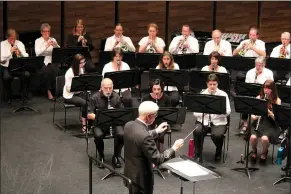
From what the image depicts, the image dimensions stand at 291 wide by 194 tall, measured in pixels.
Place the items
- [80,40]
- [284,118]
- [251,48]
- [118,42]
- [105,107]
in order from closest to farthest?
[284,118] < [105,107] < [251,48] < [118,42] < [80,40]

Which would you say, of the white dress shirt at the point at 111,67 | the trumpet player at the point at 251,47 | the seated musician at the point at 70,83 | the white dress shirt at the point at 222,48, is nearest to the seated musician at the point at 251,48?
the trumpet player at the point at 251,47

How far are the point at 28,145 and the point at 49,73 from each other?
268 cm

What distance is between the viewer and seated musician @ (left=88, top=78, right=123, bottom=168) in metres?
9.26

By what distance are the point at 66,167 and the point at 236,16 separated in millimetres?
8595

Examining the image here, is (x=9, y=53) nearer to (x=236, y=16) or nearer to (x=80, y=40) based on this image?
(x=80, y=40)

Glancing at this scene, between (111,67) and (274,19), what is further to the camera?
(274,19)

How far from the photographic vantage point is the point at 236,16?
16391 mm

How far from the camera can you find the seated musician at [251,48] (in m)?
12.4

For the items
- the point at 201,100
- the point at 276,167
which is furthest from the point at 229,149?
the point at 201,100

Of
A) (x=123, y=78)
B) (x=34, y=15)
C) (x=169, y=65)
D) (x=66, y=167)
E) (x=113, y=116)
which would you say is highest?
(x=34, y=15)

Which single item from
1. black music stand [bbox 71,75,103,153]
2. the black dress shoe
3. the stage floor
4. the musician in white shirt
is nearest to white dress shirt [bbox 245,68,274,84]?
the stage floor

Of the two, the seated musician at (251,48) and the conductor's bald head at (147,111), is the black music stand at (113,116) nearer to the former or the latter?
the conductor's bald head at (147,111)

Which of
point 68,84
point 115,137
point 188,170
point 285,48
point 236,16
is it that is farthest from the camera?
point 236,16

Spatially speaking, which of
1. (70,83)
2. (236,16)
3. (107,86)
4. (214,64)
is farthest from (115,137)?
(236,16)
